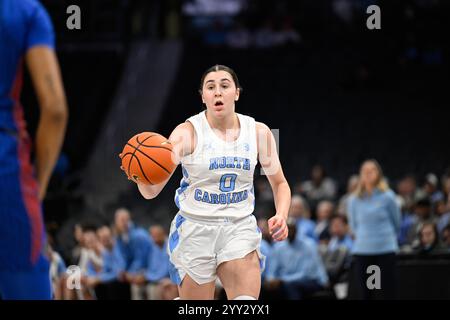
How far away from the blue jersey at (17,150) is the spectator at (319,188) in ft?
34.8

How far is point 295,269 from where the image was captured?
398 inches

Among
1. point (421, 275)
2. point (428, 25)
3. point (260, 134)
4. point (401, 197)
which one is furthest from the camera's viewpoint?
point (428, 25)

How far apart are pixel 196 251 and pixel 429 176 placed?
8212 millimetres

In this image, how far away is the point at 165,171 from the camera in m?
5.42

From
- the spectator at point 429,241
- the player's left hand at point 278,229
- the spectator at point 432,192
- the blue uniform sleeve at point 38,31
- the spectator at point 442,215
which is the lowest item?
the spectator at point 429,241

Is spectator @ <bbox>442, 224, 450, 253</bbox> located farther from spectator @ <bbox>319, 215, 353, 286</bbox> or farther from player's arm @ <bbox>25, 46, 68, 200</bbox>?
player's arm @ <bbox>25, 46, 68, 200</bbox>

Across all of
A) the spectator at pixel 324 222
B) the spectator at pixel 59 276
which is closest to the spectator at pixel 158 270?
the spectator at pixel 59 276

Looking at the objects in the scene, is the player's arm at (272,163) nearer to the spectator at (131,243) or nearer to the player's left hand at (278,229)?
the player's left hand at (278,229)

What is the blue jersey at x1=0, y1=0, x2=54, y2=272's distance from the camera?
11.0ft

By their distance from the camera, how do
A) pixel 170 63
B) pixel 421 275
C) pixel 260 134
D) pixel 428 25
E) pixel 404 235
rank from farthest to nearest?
pixel 170 63
pixel 428 25
pixel 404 235
pixel 421 275
pixel 260 134

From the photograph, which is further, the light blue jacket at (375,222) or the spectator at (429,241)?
the spectator at (429,241)

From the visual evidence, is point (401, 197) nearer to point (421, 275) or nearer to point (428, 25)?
point (421, 275)

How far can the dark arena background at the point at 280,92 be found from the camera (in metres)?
14.1

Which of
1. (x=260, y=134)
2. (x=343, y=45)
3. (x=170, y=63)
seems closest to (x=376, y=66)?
(x=343, y=45)
